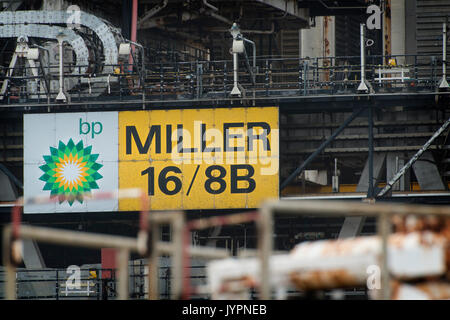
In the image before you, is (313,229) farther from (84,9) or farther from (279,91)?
(84,9)

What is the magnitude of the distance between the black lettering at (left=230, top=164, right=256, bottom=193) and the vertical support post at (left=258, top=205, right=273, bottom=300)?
103 feet

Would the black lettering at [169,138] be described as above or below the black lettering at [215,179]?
above

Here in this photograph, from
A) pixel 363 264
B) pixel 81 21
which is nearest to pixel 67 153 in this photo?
pixel 81 21

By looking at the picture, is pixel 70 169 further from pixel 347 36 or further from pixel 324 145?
pixel 347 36

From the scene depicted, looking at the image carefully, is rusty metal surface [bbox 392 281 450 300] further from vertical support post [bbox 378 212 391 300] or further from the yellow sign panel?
the yellow sign panel

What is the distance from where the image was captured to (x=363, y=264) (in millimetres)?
14422

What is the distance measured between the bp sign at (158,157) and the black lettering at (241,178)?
0.04 m

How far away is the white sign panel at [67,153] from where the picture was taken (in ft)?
153

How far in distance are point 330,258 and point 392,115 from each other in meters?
34.7

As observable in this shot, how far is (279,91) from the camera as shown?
45656mm

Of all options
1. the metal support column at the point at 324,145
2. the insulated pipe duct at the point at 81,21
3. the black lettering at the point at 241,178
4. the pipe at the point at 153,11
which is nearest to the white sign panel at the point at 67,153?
the insulated pipe duct at the point at 81,21

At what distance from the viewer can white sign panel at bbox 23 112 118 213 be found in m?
46.5

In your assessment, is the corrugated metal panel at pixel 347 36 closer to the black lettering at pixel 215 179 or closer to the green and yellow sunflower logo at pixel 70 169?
the black lettering at pixel 215 179

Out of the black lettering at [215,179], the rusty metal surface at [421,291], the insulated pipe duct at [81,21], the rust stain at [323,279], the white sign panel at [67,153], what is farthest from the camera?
the insulated pipe duct at [81,21]
